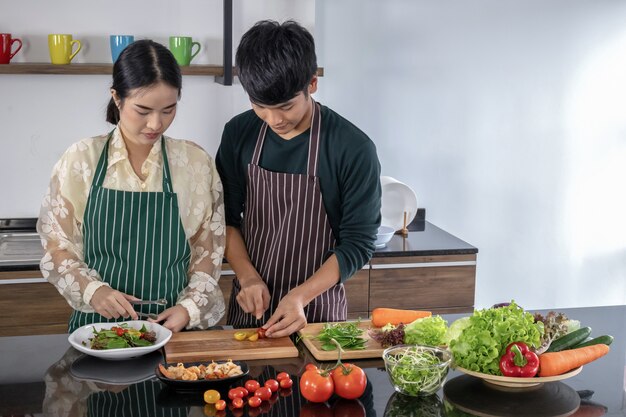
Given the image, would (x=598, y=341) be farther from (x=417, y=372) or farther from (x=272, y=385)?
(x=272, y=385)

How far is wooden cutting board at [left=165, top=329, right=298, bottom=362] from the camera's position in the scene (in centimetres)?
221

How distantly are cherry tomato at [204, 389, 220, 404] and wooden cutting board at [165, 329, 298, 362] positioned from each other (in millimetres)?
266

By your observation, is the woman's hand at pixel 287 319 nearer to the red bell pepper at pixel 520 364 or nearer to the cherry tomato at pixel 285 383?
the cherry tomato at pixel 285 383

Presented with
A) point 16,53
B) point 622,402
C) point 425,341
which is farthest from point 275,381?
point 16,53

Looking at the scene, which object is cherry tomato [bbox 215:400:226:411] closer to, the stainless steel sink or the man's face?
the man's face

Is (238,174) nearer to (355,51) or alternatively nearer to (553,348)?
(553,348)

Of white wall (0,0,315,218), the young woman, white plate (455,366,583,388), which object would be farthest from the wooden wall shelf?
white plate (455,366,583,388)

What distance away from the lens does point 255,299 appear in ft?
8.16

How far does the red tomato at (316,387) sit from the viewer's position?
75.9 inches

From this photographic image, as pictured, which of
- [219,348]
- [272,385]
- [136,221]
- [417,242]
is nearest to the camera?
[272,385]

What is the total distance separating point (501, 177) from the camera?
4.57 metres

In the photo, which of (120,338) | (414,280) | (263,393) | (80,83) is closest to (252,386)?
(263,393)

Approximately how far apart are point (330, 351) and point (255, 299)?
1.15 ft

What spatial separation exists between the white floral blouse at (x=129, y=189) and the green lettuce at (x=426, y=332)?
0.57m
